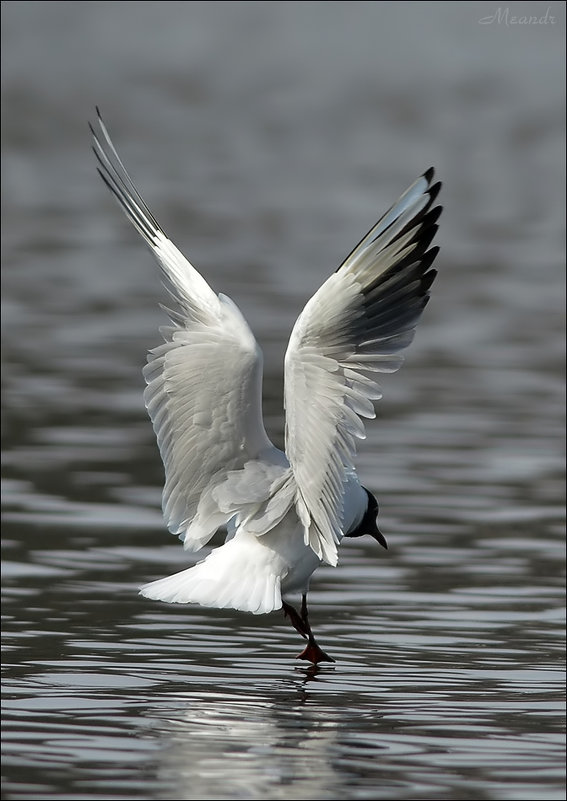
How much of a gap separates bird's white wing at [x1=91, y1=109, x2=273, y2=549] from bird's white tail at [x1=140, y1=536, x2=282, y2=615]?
0.83ft

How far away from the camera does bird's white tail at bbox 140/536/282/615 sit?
26.7ft

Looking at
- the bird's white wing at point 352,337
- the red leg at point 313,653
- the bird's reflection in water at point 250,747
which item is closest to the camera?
the bird's reflection in water at point 250,747

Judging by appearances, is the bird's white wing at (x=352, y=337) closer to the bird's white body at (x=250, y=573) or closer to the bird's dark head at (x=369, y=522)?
the bird's white body at (x=250, y=573)

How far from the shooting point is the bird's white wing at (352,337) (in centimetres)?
812

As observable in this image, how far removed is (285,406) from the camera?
325 inches

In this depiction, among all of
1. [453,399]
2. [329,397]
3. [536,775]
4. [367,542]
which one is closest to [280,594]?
[329,397]

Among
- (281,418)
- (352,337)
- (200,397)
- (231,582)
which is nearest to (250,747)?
(231,582)

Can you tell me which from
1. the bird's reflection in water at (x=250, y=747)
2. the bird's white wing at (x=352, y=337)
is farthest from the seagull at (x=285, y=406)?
the bird's reflection in water at (x=250, y=747)

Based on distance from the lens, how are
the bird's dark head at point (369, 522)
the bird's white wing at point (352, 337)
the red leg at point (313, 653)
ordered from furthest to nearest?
the bird's dark head at point (369, 522)
the red leg at point (313, 653)
the bird's white wing at point (352, 337)

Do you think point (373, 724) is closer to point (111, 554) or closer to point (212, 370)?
point (212, 370)

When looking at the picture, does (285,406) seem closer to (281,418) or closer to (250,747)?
(250,747)

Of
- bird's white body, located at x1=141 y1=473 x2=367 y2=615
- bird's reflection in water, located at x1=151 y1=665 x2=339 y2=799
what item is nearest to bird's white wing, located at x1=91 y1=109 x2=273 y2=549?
bird's white body, located at x1=141 y1=473 x2=367 y2=615

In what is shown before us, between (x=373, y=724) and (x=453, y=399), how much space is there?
8.61m

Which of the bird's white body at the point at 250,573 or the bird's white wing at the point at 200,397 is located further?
the bird's white wing at the point at 200,397
